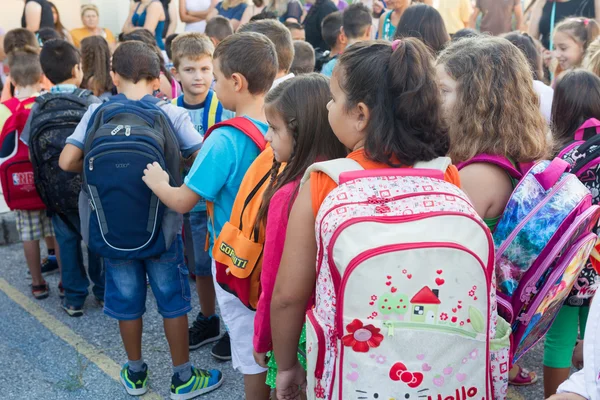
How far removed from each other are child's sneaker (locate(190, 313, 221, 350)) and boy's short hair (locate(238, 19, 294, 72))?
1618 millimetres

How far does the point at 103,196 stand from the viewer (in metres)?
2.97

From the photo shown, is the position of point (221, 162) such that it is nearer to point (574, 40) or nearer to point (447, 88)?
point (447, 88)

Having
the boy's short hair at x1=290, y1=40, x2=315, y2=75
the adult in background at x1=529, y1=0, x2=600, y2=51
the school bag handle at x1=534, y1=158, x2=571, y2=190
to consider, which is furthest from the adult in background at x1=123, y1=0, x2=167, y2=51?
the school bag handle at x1=534, y1=158, x2=571, y2=190

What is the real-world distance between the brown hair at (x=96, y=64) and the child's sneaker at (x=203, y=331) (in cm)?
222

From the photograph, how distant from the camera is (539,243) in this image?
2045 mm

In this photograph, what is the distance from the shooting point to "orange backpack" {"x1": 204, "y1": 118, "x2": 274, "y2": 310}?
2.41 meters

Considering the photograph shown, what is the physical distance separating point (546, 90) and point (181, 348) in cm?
257

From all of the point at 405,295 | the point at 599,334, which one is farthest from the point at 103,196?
the point at 599,334

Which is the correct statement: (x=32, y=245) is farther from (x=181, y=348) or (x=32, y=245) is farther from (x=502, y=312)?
(x=502, y=312)

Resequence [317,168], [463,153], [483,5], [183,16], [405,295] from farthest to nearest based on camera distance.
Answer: [183,16], [483,5], [463,153], [317,168], [405,295]

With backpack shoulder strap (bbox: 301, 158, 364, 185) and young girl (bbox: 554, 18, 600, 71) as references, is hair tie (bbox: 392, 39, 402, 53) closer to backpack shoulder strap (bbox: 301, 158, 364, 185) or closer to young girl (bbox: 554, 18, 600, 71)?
backpack shoulder strap (bbox: 301, 158, 364, 185)

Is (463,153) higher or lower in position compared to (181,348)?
higher

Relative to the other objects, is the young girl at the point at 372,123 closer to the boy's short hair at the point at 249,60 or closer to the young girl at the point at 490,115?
the young girl at the point at 490,115

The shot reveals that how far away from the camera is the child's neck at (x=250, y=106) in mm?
2904
